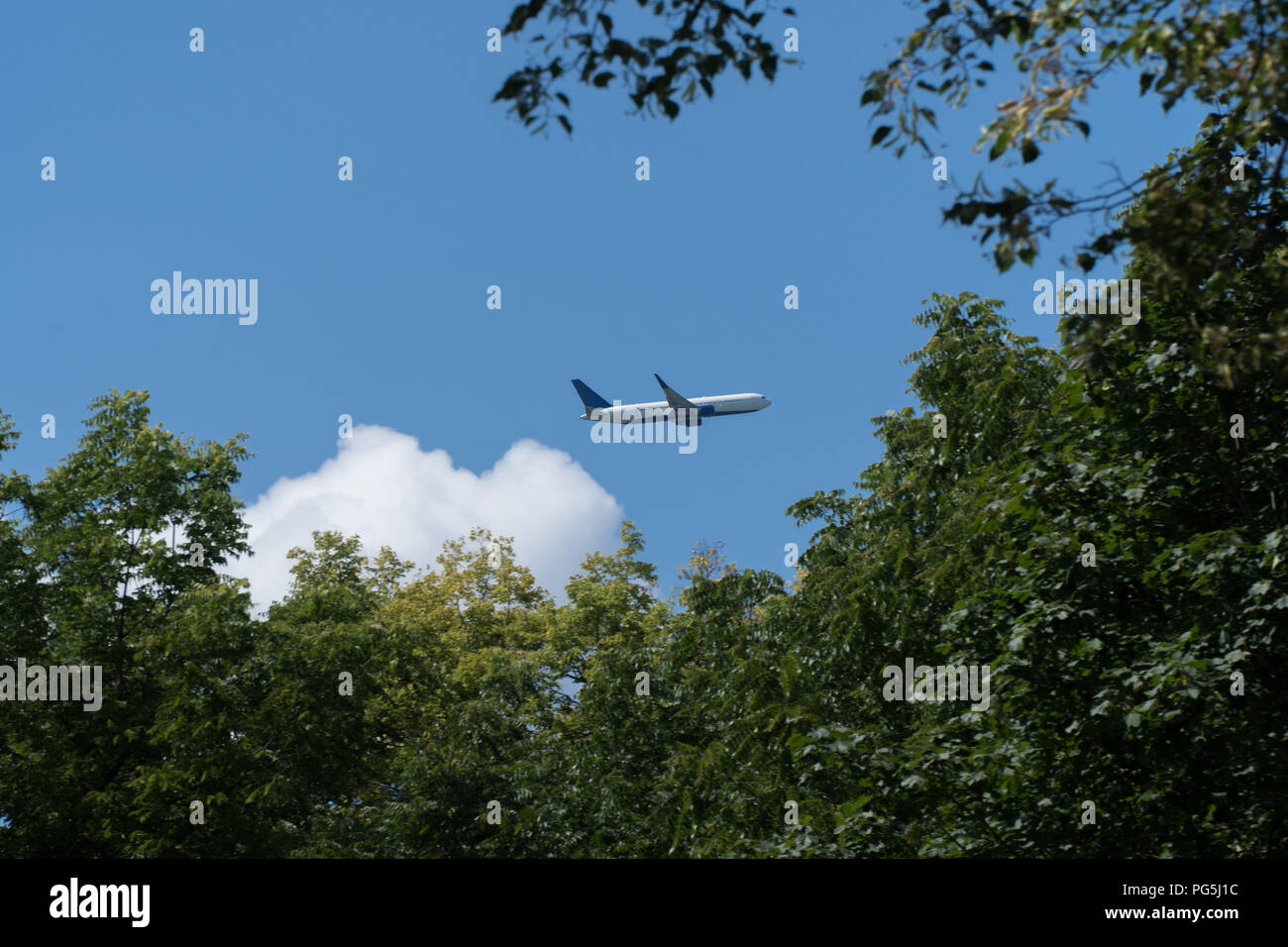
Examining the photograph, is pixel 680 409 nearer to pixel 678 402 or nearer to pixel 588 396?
pixel 678 402

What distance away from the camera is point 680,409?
286 feet

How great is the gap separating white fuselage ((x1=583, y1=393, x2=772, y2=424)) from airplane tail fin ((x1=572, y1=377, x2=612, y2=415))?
8.65m

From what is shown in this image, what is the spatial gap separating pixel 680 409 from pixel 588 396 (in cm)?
2436

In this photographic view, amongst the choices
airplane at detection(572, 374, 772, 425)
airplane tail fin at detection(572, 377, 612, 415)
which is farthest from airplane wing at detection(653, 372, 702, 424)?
airplane tail fin at detection(572, 377, 612, 415)

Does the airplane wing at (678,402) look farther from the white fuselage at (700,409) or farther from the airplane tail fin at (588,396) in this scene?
the airplane tail fin at (588,396)

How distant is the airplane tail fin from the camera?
360 feet

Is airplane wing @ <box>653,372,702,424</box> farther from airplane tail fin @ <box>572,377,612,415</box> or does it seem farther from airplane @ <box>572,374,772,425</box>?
airplane tail fin @ <box>572,377,612,415</box>

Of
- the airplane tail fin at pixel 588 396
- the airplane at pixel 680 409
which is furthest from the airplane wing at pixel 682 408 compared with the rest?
the airplane tail fin at pixel 588 396

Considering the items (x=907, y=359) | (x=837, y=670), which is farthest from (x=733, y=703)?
(x=907, y=359)

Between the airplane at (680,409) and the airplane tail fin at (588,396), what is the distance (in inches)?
166

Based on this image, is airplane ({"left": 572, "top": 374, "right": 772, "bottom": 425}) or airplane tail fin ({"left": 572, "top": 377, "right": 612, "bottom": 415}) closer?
airplane ({"left": 572, "top": 374, "right": 772, "bottom": 425})

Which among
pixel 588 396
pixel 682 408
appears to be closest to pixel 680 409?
pixel 682 408
